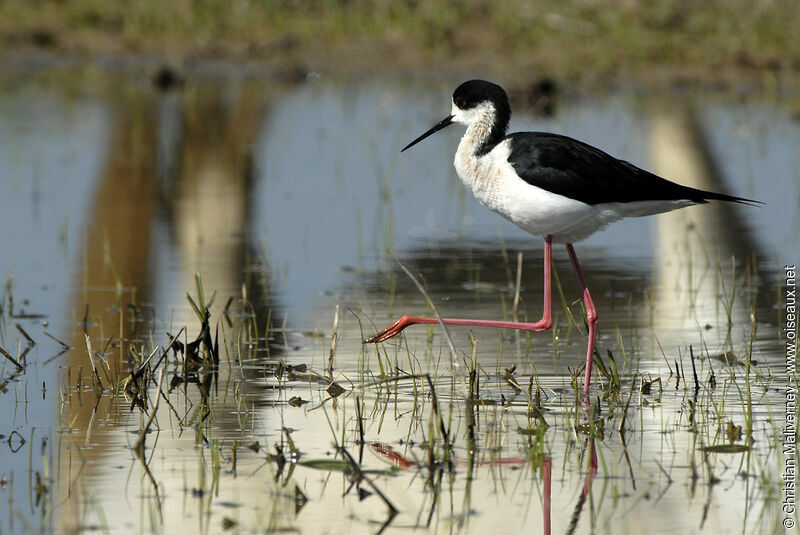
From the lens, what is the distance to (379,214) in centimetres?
977

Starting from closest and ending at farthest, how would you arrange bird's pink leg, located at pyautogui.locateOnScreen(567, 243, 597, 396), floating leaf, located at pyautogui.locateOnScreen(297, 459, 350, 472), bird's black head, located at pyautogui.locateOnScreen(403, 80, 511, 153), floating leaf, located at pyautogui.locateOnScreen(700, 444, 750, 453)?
floating leaf, located at pyautogui.locateOnScreen(297, 459, 350, 472) < floating leaf, located at pyautogui.locateOnScreen(700, 444, 750, 453) < bird's pink leg, located at pyautogui.locateOnScreen(567, 243, 597, 396) < bird's black head, located at pyautogui.locateOnScreen(403, 80, 511, 153)

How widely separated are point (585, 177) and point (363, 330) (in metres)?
1.45

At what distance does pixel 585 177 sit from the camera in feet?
18.7

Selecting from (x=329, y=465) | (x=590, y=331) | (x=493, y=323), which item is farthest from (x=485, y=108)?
(x=329, y=465)

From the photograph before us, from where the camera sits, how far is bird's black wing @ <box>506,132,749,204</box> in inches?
224

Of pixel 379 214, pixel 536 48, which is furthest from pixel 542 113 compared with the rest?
pixel 379 214

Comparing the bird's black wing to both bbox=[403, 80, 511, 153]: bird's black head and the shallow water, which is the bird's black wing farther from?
the shallow water

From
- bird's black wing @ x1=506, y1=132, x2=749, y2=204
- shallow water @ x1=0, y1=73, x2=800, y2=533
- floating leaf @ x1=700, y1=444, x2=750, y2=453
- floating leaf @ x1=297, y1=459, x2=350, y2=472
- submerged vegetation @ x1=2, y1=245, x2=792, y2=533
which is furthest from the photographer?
bird's black wing @ x1=506, y1=132, x2=749, y2=204

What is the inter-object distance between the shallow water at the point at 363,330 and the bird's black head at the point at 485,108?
2.96 ft

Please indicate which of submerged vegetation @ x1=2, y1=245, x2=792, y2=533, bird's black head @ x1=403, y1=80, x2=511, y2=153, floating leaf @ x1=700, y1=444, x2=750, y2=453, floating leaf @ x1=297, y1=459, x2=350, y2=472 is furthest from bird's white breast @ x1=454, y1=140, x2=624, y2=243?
floating leaf @ x1=297, y1=459, x2=350, y2=472

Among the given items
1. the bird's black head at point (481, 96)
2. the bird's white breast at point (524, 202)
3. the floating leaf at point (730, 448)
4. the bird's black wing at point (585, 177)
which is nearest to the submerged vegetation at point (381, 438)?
the floating leaf at point (730, 448)

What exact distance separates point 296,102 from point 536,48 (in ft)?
11.4

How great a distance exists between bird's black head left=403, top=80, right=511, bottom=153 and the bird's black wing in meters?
0.30

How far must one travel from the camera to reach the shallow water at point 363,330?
4.27m
